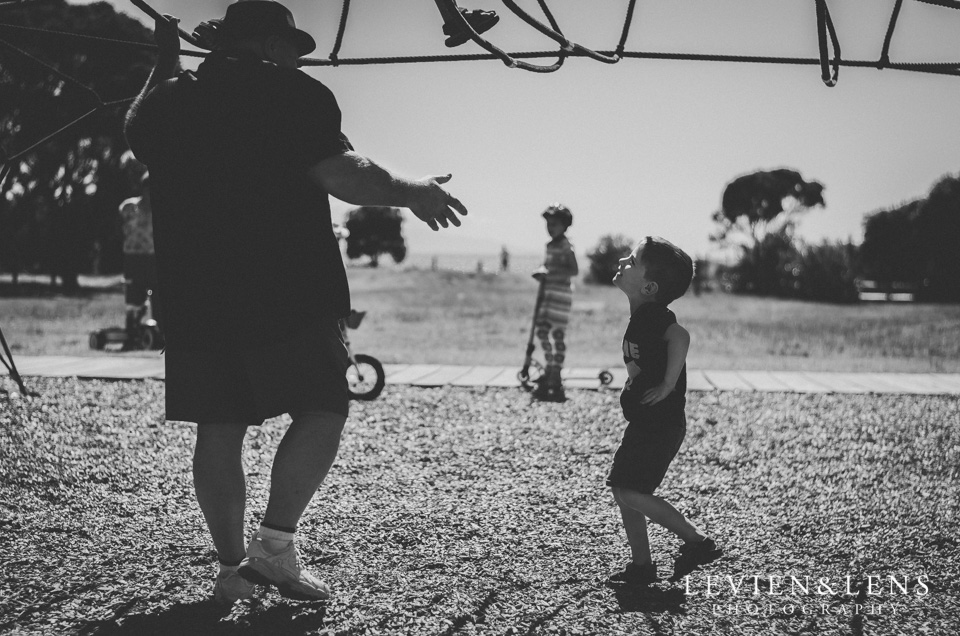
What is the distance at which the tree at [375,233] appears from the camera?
77688 mm

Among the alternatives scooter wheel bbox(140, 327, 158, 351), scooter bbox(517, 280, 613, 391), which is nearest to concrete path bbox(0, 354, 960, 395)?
scooter bbox(517, 280, 613, 391)

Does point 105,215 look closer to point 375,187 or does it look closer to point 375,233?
point 375,187

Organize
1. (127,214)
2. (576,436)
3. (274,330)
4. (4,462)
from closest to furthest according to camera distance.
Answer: (274,330) < (4,462) < (576,436) < (127,214)

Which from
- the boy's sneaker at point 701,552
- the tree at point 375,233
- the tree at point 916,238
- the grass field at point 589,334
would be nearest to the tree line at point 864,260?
the tree at point 916,238

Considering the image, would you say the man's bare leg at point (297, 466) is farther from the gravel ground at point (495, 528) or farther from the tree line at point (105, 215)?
the tree line at point (105, 215)

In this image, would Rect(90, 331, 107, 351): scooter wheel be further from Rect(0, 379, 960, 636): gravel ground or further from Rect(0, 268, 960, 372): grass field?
Rect(0, 379, 960, 636): gravel ground

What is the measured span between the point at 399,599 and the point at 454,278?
1138 inches

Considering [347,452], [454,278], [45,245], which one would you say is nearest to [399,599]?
[347,452]

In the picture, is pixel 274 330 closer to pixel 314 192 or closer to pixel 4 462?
pixel 314 192

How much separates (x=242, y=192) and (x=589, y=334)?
1212cm

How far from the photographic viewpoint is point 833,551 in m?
2.82

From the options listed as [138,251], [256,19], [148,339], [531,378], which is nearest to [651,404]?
[256,19]

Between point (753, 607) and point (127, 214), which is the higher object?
point (127, 214)

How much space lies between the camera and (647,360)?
99.6 inches
